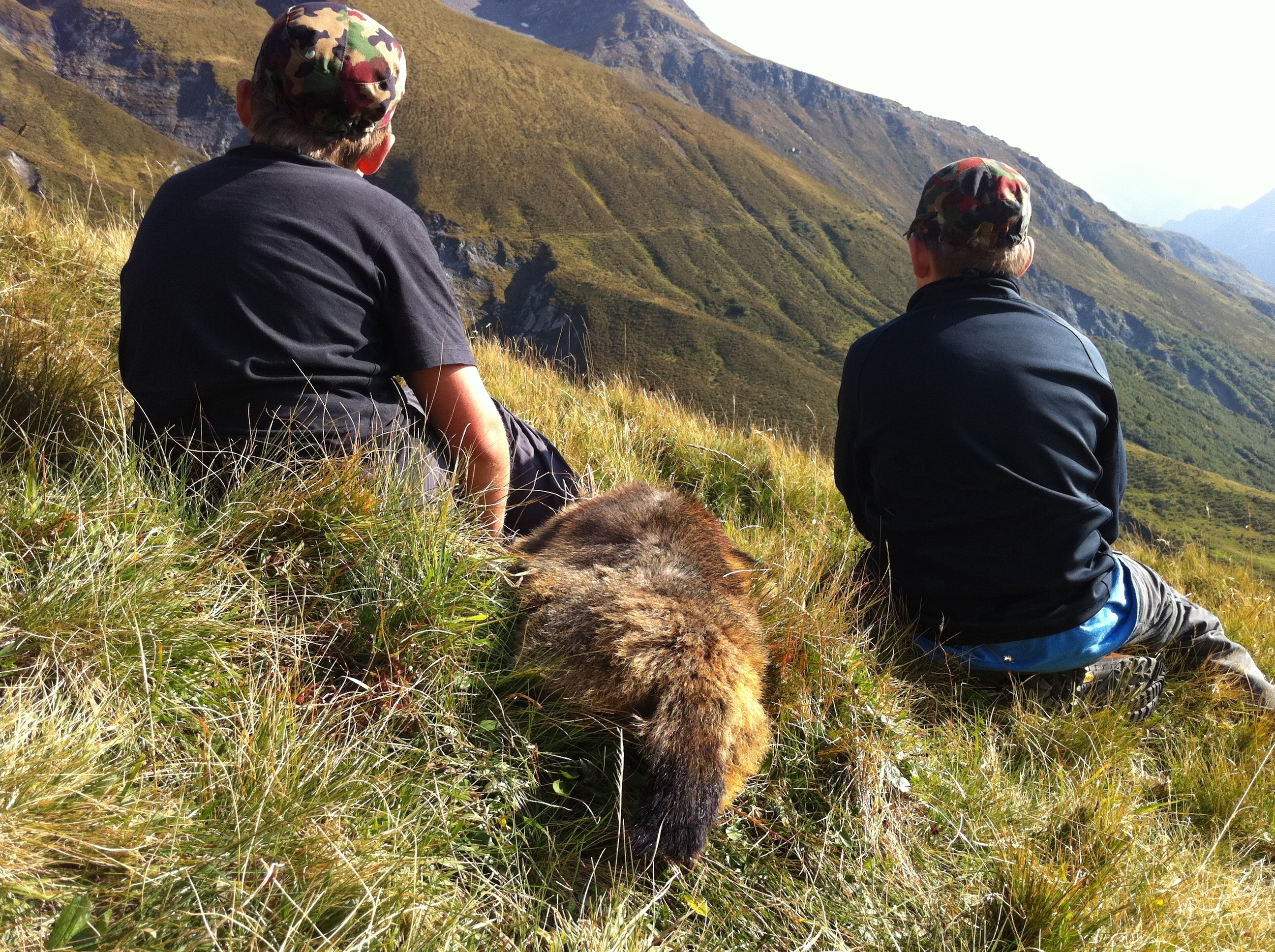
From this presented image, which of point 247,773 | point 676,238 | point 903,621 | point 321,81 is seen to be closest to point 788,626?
point 903,621

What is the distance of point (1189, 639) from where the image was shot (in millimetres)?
3107

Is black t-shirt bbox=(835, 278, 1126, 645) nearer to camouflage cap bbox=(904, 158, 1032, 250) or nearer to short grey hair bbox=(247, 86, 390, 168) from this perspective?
camouflage cap bbox=(904, 158, 1032, 250)

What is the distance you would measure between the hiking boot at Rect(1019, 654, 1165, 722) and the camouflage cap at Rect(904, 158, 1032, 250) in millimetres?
1683

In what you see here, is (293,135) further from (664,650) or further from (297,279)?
(664,650)

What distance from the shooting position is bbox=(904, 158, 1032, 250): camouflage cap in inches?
107

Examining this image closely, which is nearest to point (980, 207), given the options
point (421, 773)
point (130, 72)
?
point (421, 773)

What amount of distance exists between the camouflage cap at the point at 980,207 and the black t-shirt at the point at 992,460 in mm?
162

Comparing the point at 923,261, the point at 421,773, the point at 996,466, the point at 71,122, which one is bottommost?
the point at 71,122

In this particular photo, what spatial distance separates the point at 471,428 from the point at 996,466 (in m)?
1.81

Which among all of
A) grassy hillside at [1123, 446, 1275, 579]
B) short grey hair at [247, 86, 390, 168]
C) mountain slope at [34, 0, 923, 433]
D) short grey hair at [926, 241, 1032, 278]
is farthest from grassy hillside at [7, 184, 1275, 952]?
mountain slope at [34, 0, 923, 433]

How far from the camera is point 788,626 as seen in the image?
229cm

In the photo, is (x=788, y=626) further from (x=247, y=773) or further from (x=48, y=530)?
(x=48, y=530)

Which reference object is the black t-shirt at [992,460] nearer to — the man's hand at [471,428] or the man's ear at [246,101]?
the man's hand at [471,428]

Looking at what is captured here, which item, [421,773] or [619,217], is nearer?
[421,773]
